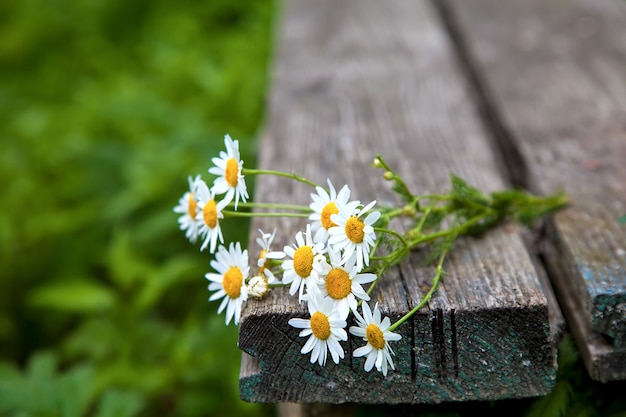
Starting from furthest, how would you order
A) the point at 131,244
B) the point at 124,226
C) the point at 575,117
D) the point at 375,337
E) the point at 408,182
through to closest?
the point at 124,226, the point at 131,244, the point at 575,117, the point at 408,182, the point at 375,337

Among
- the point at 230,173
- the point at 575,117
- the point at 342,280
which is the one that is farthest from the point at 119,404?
the point at 575,117

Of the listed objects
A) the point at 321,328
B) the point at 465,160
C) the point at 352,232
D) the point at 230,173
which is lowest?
the point at 465,160

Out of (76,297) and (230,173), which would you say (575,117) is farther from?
(76,297)

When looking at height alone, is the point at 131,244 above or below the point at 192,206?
below

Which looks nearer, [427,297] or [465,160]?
[427,297]

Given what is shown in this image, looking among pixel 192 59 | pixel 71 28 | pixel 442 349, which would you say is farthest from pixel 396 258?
pixel 71 28

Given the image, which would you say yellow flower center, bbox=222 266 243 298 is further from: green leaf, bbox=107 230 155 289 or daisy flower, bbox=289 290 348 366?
green leaf, bbox=107 230 155 289
